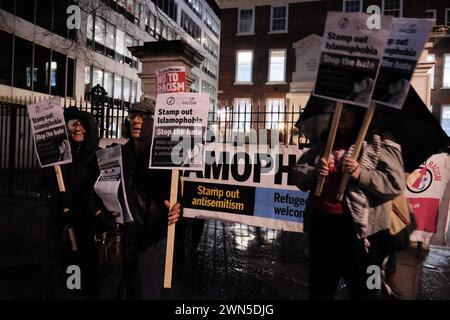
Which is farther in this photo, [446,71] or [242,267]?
[446,71]

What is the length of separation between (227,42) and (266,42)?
2.82 metres

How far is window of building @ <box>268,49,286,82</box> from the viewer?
84.3 feet

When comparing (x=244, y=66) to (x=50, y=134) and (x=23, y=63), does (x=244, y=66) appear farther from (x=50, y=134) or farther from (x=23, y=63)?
(x=50, y=134)

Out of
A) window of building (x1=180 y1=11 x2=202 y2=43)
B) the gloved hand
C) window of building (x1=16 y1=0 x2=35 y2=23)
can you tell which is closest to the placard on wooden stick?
the gloved hand

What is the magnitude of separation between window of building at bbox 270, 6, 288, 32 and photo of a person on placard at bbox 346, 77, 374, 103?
81.3ft

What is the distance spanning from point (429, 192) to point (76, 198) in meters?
4.89

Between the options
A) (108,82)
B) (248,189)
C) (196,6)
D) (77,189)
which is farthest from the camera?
(196,6)

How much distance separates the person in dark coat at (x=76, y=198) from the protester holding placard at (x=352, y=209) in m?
2.13

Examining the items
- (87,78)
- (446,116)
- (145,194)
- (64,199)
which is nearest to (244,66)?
(87,78)

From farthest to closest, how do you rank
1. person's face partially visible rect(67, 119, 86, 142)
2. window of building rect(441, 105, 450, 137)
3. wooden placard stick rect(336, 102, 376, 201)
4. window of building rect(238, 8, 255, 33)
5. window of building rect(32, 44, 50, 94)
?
1. window of building rect(238, 8, 255, 33)
2. window of building rect(441, 105, 450, 137)
3. window of building rect(32, 44, 50, 94)
4. person's face partially visible rect(67, 119, 86, 142)
5. wooden placard stick rect(336, 102, 376, 201)

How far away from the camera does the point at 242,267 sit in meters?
5.28

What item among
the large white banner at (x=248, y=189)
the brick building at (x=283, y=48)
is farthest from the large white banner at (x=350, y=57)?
the brick building at (x=283, y=48)

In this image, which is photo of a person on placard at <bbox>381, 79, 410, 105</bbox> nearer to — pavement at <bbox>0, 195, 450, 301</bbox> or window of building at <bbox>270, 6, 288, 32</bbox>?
pavement at <bbox>0, 195, 450, 301</bbox>

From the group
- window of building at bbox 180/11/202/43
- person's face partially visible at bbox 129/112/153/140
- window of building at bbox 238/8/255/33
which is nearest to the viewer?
person's face partially visible at bbox 129/112/153/140
